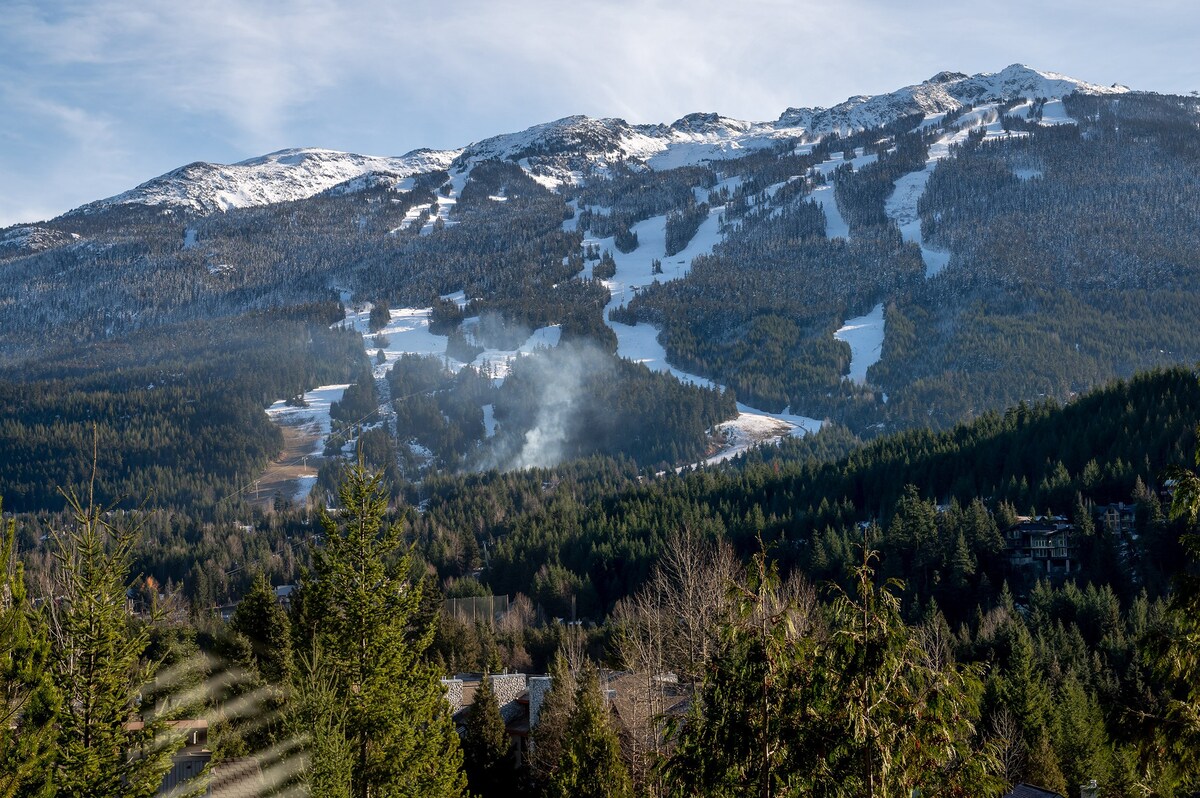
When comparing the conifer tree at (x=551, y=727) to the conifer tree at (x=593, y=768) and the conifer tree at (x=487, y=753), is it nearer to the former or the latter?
the conifer tree at (x=487, y=753)

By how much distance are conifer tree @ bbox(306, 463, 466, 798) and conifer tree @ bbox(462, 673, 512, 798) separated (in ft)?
57.3

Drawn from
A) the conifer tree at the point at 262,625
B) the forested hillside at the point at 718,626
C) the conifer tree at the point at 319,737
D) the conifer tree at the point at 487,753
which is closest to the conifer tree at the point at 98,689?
the forested hillside at the point at 718,626

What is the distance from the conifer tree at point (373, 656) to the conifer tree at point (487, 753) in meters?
17.5

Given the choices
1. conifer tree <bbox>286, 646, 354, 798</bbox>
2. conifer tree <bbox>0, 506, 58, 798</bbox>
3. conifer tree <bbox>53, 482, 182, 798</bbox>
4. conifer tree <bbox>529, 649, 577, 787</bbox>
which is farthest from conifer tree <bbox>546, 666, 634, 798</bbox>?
conifer tree <bbox>0, 506, 58, 798</bbox>

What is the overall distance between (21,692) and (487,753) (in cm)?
2933

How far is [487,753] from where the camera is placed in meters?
44.8

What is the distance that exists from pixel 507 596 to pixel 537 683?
181 ft

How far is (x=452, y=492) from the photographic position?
510 feet

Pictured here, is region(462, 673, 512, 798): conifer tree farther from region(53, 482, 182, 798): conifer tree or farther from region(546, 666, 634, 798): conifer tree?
region(53, 482, 182, 798): conifer tree

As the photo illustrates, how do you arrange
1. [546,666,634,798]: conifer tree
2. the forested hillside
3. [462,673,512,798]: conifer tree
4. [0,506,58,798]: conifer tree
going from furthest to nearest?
[462,673,512,798]: conifer tree, [546,666,634,798]: conifer tree, [0,506,58,798]: conifer tree, the forested hillside

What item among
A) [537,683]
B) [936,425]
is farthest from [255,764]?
[936,425]

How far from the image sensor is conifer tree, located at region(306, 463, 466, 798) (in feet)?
83.5

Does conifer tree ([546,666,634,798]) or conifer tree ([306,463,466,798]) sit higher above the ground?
conifer tree ([306,463,466,798])

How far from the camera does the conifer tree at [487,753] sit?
4412 cm
